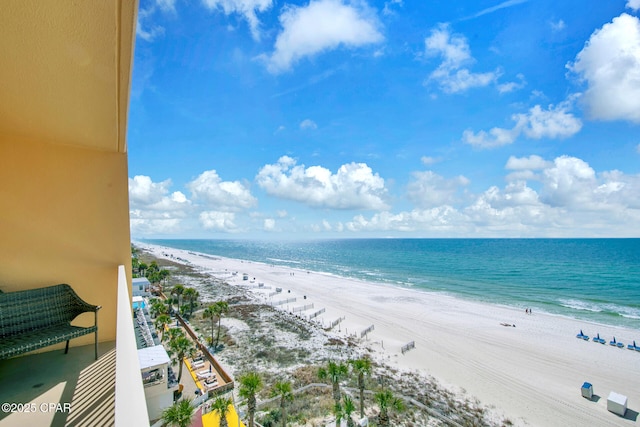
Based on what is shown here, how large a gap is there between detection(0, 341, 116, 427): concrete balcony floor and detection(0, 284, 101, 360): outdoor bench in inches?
7.4

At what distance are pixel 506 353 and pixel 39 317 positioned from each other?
19.3 metres

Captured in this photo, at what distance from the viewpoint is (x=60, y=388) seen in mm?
2398

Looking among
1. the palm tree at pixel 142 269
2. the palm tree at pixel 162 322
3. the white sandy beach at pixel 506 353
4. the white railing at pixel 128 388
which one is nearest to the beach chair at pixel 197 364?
the palm tree at pixel 162 322

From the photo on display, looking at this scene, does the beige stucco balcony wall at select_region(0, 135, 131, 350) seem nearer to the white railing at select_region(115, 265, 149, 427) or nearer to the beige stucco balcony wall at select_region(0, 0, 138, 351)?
the beige stucco balcony wall at select_region(0, 0, 138, 351)

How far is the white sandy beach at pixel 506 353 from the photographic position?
11.1 m

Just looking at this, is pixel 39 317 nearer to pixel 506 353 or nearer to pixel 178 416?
pixel 178 416

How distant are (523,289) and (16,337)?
131ft

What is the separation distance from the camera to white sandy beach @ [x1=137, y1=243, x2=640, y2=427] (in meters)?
11.1

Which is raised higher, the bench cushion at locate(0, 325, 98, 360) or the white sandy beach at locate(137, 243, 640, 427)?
the bench cushion at locate(0, 325, 98, 360)

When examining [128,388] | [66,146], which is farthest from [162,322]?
[128,388]

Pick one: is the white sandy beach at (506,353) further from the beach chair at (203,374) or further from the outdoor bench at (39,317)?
the outdoor bench at (39,317)

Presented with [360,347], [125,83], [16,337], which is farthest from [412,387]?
[125,83]

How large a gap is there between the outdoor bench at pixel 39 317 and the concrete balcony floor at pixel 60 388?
7.4 inches

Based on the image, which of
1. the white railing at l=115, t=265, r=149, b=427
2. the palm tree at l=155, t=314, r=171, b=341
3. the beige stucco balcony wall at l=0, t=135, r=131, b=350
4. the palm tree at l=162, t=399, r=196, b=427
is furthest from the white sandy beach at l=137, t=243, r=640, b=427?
the white railing at l=115, t=265, r=149, b=427
